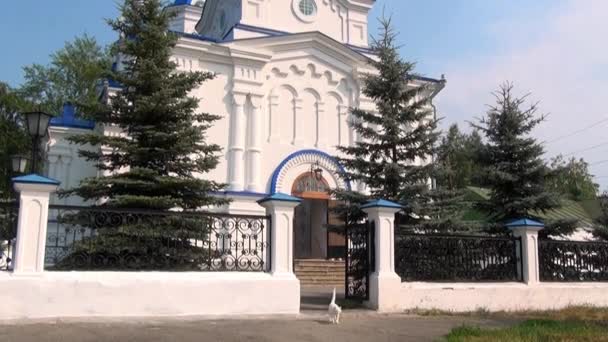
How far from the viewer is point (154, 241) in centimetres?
909

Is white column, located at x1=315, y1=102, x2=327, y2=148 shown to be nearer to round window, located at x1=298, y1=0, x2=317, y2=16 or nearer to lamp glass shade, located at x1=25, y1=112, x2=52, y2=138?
round window, located at x1=298, y1=0, x2=317, y2=16

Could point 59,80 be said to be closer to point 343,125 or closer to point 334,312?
point 343,125

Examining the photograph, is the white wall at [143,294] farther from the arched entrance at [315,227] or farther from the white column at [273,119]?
the white column at [273,119]

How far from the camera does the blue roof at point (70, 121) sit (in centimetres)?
1727

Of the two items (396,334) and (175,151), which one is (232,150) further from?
(396,334)

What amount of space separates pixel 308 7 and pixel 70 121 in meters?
8.77

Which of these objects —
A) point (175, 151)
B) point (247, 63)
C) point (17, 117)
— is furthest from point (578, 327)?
point (17, 117)

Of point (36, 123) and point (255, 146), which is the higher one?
point (255, 146)

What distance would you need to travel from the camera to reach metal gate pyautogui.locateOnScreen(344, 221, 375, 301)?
10250 millimetres

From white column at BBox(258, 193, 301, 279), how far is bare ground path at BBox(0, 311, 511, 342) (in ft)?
2.66

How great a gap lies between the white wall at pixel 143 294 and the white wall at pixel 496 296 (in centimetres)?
231

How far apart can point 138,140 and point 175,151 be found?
843 millimetres

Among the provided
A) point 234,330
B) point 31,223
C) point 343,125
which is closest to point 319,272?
point 343,125

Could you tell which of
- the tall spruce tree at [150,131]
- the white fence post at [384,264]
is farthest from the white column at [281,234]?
the tall spruce tree at [150,131]
